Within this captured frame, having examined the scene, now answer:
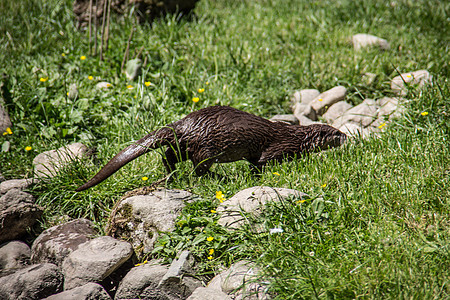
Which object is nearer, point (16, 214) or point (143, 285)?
point (143, 285)

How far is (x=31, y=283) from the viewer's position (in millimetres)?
3035

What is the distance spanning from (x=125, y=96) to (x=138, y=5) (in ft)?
7.86

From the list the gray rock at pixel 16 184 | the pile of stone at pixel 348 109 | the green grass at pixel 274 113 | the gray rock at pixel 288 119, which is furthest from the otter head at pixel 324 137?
the gray rock at pixel 16 184

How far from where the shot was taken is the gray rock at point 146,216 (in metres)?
3.43

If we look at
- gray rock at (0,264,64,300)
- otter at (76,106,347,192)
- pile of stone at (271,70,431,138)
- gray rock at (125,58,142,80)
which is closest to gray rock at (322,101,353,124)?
pile of stone at (271,70,431,138)

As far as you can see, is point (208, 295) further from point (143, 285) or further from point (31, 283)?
point (31, 283)

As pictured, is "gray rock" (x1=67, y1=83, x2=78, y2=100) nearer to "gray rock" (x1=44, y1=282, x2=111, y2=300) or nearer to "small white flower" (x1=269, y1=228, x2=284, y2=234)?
"gray rock" (x1=44, y1=282, x2=111, y2=300)

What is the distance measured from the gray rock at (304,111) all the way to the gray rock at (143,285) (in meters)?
2.99

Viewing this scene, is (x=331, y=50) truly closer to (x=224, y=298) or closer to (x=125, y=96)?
(x=125, y=96)

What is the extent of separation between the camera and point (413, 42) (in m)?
6.67

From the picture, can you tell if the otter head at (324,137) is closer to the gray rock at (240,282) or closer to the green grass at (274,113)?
the green grass at (274,113)

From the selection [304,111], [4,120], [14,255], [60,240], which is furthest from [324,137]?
[4,120]

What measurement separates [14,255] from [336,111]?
393 cm

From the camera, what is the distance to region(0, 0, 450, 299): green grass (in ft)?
9.10
